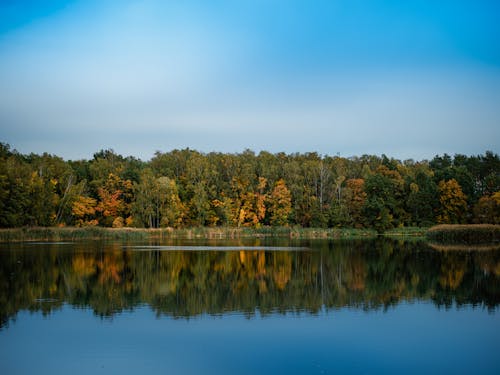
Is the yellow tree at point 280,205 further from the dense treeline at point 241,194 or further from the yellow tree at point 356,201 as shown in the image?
the yellow tree at point 356,201

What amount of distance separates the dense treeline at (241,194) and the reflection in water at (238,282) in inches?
1360

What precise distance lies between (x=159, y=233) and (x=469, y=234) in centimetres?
3400

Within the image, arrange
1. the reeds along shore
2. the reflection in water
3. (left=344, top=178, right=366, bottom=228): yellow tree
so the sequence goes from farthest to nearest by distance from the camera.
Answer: (left=344, top=178, right=366, bottom=228): yellow tree → the reeds along shore → the reflection in water

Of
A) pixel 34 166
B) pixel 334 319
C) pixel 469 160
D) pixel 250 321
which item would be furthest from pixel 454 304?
pixel 469 160

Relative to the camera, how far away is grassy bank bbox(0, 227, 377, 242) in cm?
5341

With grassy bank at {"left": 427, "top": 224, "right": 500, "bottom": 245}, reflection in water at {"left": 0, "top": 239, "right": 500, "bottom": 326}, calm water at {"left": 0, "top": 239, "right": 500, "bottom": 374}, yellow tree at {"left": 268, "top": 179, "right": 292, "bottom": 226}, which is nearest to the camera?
calm water at {"left": 0, "top": 239, "right": 500, "bottom": 374}

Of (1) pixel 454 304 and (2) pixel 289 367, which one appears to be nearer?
(2) pixel 289 367

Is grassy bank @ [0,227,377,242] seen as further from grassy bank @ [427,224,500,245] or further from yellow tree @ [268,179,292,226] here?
grassy bank @ [427,224,500,245]

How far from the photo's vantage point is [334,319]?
15883 millimetres

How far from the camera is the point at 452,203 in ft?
239

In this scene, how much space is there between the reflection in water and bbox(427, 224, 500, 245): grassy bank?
14547 millimetres

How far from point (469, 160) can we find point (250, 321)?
82.8 metres

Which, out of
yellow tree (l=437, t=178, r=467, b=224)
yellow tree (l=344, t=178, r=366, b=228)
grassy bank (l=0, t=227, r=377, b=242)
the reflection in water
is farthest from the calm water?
yellow tree (l=344, t=178, r=366, b=228)

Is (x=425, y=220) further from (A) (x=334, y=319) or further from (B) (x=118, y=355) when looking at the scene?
(B) (x=118, y=355)
